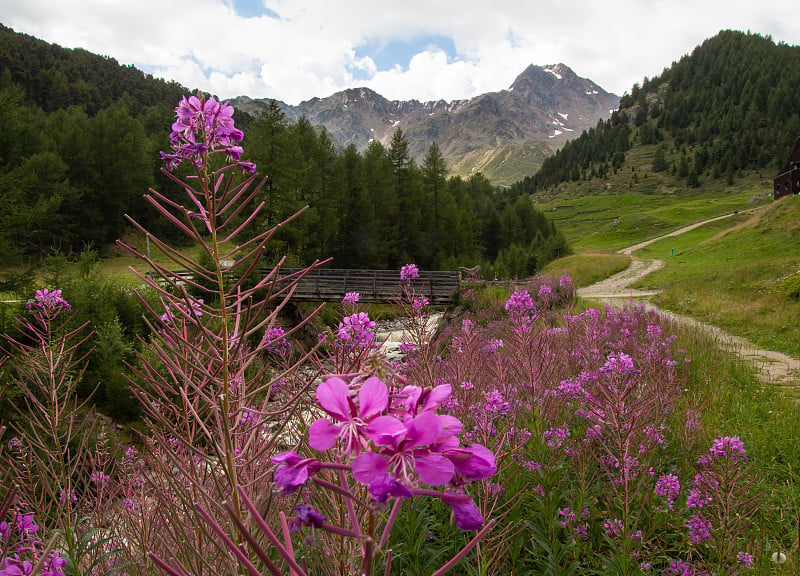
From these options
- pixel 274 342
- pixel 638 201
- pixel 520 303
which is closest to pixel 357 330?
pixel 274 342

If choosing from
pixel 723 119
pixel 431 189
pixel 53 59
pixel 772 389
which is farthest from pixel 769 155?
pixel 53 59

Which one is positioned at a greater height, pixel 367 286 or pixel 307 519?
pixel 307 519

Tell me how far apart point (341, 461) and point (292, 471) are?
118 mm

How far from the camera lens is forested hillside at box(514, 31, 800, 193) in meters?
81.8

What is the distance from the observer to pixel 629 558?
2.23 metres

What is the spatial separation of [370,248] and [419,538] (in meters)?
25.0

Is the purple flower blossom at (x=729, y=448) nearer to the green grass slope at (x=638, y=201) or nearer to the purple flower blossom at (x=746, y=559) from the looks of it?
the purple flower blossom at (x=746, y=559)

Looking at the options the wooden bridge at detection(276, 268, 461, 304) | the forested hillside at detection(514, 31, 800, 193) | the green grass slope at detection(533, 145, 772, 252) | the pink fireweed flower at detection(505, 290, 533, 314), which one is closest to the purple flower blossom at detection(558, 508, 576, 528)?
the pink fireweed flower at detection(505, 290, 533, 314)

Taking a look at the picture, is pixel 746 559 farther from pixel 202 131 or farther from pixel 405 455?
pixel 202 131

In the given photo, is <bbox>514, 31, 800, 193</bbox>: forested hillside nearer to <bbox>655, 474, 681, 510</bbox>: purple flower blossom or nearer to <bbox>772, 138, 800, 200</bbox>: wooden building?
<bbox>772, 138, 800, 200</bbox>: wooden building

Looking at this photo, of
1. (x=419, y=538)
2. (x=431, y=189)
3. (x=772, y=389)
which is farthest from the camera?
(x=431, y=189)

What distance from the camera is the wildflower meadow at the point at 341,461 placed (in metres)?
0.61

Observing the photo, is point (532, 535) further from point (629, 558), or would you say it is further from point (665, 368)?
point (665, 368)

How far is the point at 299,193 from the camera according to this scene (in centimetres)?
2455
